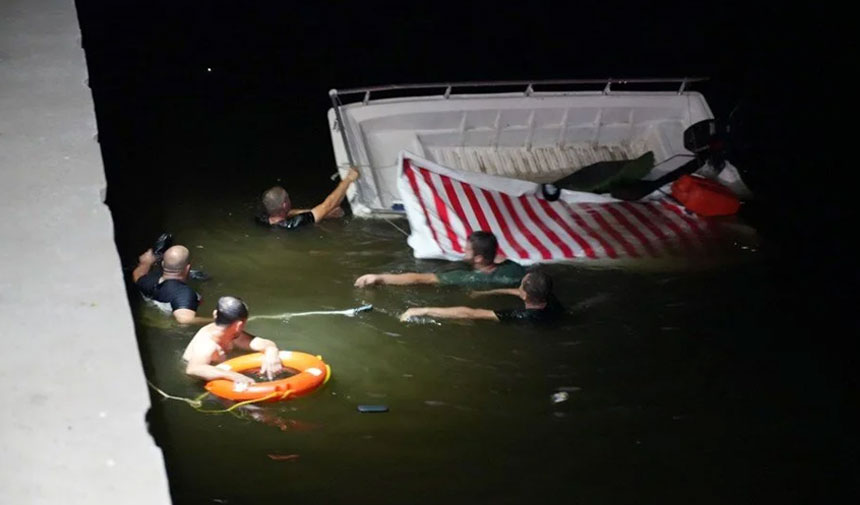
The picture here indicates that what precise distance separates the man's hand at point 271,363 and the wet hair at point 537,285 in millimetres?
2271

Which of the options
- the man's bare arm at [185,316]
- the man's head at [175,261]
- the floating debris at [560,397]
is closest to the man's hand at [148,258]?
the man's head at [175,261]

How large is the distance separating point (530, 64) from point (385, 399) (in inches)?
383

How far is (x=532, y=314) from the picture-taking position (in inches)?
325

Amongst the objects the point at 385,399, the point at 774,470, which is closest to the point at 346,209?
the point at 385,399

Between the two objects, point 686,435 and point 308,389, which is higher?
point 308,389

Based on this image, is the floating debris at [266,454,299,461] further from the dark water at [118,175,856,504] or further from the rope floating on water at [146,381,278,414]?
the rope floating on water at [146,381,278,414]

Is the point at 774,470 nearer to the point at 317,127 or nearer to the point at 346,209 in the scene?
the point at 346,209

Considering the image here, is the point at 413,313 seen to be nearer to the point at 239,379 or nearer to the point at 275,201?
the point at 239,379

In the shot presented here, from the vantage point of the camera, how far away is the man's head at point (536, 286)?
8141mm

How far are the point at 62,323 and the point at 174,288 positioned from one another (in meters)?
5.47

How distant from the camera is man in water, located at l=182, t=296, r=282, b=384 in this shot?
682 centimetres

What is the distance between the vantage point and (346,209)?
1023 cm

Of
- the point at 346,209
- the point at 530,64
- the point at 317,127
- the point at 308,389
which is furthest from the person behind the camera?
the point at 530,64

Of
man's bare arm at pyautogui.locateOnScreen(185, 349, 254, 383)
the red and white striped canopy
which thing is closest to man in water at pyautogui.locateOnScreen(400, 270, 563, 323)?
the red and white striped canopy
